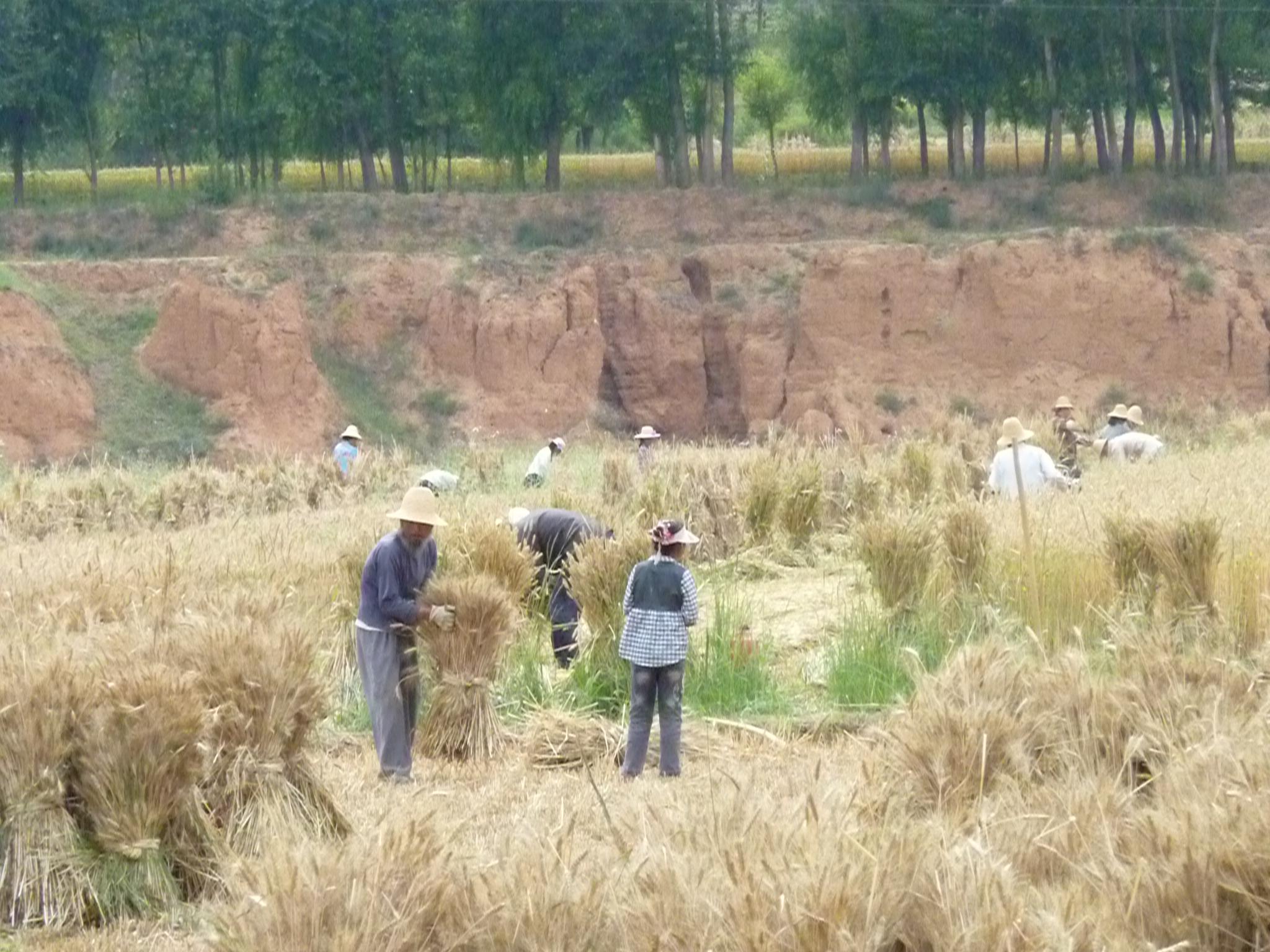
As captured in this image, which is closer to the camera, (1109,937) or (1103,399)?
(1109,937)

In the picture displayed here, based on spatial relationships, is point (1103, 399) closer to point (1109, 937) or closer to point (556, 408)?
point (556, 408)

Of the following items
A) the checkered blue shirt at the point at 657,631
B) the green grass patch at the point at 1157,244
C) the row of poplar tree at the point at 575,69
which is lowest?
the checkered blue shirt at the point at 657,631

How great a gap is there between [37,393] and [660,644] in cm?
3256

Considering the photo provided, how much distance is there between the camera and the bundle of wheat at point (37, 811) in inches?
271

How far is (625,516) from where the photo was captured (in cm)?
1512

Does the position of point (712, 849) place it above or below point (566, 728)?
above

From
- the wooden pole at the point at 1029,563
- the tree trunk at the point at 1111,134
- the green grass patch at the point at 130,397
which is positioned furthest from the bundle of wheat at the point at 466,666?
the tree trunk at the point at 1111,134

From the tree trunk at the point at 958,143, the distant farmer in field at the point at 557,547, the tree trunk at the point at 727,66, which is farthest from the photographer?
the tree trunk at the point at 958,143

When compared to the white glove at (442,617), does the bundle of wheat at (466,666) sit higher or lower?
lower

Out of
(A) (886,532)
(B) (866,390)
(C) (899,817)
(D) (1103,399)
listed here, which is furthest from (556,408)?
(C) (899,817)

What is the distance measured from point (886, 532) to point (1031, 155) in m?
53.9

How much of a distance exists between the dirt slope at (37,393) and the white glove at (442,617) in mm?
30395

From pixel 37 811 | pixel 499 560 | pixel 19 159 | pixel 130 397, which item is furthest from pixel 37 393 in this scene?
pixel 37 811

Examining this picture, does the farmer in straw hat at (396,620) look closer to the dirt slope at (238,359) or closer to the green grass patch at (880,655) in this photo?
the green grass patch at (880,655)
